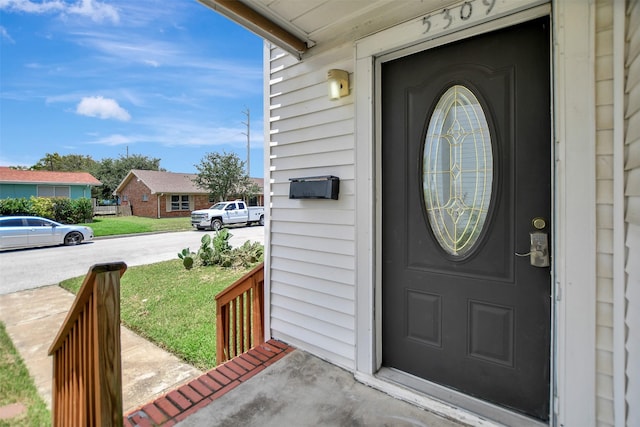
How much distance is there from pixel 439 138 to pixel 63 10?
58.9ft

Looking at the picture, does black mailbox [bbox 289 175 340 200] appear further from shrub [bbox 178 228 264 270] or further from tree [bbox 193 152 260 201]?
tree [bbox 193 152 260 201]

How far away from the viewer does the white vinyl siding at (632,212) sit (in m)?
1.04

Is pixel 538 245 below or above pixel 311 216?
below

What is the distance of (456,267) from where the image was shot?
166 cm

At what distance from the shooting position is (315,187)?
2.09 meters

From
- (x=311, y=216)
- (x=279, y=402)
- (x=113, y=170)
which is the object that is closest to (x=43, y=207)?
(x=113, y=170)

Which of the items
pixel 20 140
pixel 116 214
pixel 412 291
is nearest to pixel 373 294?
pixel 412 291

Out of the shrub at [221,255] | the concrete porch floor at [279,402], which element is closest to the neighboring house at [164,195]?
the shrub at [221,255]

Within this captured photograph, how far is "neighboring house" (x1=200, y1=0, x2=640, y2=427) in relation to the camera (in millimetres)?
1217

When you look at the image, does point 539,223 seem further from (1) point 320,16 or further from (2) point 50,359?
(2) point 50,359

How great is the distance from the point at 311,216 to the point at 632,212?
1644 millimetres

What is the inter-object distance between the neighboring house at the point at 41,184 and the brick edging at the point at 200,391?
22.7m

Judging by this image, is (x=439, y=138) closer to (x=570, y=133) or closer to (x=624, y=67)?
(x=570, y=133)

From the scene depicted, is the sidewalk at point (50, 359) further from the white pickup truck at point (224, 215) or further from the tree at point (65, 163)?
the tree at point (65, 163)
